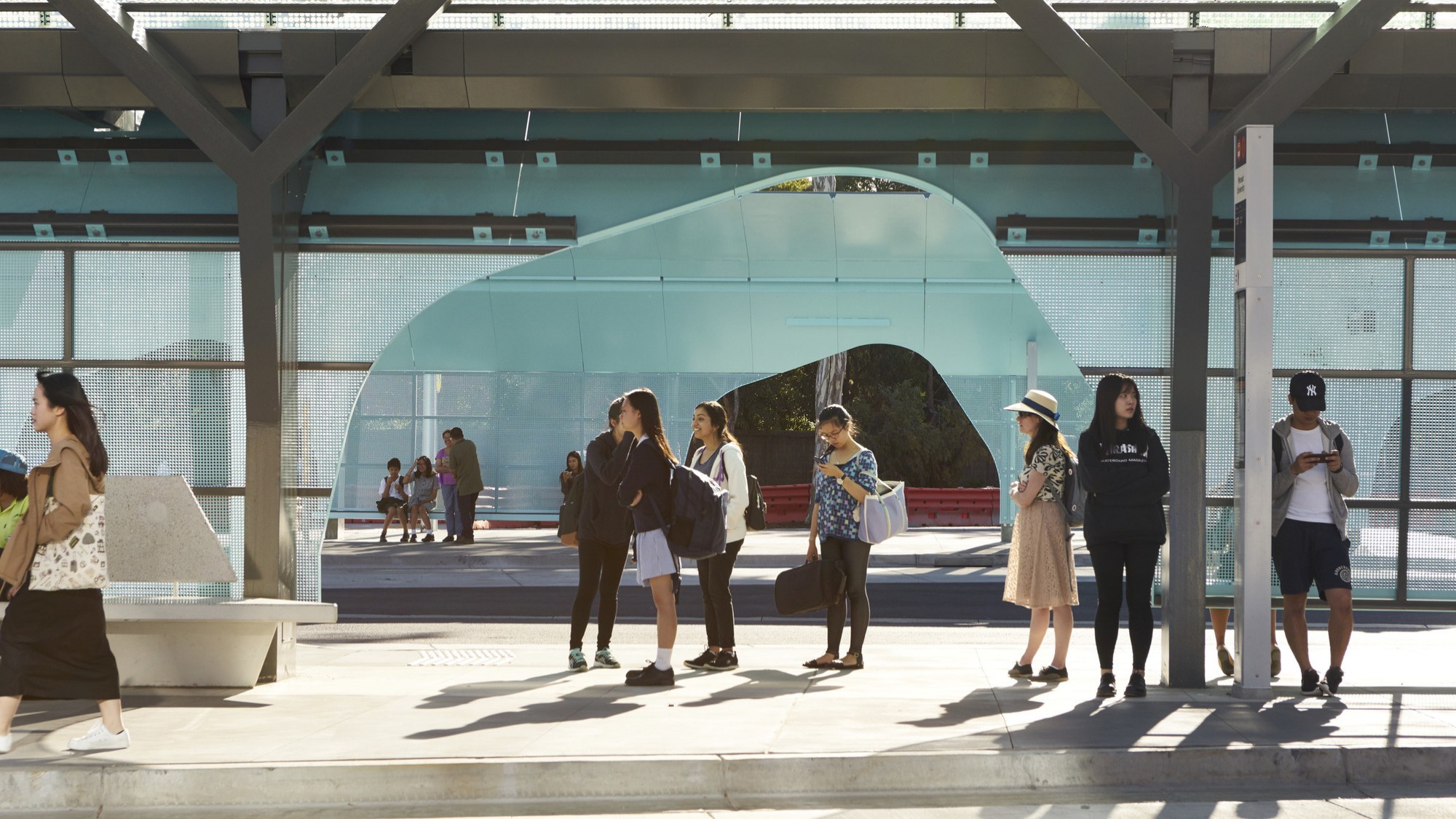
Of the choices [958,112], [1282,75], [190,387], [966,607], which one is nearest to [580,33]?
[958,112]

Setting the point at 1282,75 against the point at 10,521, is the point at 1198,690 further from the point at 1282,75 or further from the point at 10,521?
the point at 10,521

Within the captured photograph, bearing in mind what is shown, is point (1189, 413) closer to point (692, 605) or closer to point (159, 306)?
point (159, 306)

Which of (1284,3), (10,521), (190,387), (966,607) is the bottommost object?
(966,607)

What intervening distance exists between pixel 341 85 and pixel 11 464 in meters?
2.47

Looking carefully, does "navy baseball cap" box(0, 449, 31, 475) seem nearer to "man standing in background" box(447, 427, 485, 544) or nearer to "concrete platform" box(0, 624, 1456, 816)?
"concrete platform" box(0, 624, 1456, 816)

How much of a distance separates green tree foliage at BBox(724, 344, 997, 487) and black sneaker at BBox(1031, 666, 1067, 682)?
25386 millimetres

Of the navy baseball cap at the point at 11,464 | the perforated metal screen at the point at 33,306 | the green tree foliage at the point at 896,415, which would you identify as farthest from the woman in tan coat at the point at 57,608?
the green tree foliage at the point at 896,415

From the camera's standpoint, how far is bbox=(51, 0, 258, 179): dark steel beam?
709 cm

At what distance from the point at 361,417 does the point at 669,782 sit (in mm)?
10493

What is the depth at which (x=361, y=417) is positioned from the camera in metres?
15.3

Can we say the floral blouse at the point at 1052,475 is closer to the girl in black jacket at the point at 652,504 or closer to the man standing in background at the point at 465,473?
the girl in black jacket at the point at 652,504

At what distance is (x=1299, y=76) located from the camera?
23.1 ft

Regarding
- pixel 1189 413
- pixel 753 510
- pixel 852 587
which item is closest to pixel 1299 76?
pixel 1189 413

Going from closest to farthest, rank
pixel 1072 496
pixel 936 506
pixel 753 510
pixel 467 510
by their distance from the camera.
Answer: pixel 1072 496
pixel 753 510
pixel 467 510
pixel 936 506
